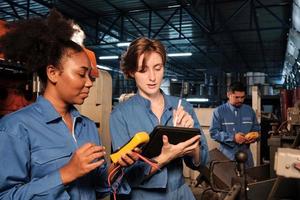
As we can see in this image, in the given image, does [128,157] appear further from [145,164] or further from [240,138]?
[240,138]

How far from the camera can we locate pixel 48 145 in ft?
2.98

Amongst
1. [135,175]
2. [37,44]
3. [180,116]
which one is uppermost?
[37,44]

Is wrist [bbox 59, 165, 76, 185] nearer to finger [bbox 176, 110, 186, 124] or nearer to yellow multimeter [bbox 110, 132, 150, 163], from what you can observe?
yellow multimeter [bbox 110, 132, 150, 163]

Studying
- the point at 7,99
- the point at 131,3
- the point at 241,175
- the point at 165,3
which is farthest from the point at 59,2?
the point at 241,175

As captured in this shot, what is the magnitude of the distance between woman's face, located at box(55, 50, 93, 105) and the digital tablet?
0.88ft

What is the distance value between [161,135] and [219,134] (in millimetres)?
2102

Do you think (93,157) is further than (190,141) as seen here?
No

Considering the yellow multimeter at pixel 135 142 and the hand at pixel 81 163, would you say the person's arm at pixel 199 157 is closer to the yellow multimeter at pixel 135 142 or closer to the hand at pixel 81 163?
the yellow multimeter at pixel 135 142

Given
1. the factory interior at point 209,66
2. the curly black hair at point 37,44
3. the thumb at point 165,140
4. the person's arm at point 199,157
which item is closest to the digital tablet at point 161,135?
the thumb at point 165,140

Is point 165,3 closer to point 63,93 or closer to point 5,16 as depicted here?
point 5,16

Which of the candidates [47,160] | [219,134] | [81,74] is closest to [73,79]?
[81,74]

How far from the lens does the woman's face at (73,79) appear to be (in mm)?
984

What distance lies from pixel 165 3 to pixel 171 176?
594 centimetres

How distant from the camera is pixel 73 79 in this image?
38.8 inches
